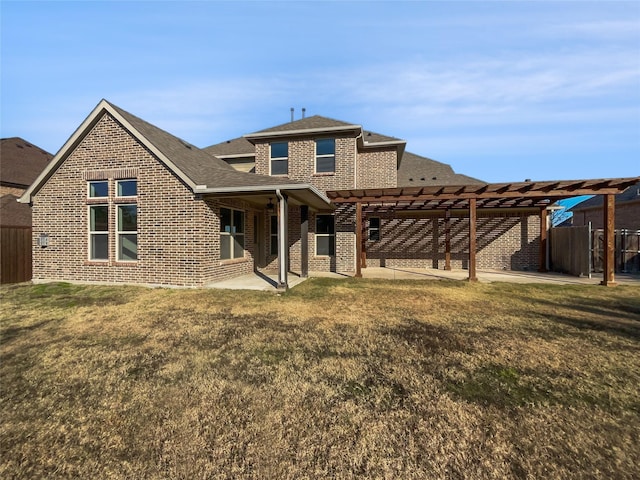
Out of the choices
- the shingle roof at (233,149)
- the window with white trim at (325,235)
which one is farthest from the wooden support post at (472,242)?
the shingle roof at (233,149)

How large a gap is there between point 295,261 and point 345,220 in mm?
2999

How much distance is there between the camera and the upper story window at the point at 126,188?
966 centimetres

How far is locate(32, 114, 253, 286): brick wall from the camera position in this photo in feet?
29.8

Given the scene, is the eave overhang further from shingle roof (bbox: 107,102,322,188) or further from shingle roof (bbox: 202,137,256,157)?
shingle roof (bbox: 202,137,256,157)

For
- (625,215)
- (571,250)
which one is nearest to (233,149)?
(571,250)

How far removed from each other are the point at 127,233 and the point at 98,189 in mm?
1943

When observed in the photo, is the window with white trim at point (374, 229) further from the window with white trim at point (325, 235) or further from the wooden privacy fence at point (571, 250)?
the wooden privacy fence at point (571, 250)

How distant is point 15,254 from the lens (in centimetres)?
1048

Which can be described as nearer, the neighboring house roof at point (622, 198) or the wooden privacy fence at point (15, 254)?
the wooden privacy fence at point (15, 254)

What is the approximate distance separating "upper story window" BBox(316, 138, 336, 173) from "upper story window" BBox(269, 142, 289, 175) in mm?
1494

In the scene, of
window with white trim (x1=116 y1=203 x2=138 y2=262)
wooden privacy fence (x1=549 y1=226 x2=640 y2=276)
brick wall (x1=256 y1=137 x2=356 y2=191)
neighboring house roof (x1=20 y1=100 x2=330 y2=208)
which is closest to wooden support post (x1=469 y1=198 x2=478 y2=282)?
wooden privacy fence (x1=549 y1=226 x2=640 y2=276)

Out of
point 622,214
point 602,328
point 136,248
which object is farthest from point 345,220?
point 622,214

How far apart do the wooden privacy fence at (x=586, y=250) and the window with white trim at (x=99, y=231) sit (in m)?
17.3

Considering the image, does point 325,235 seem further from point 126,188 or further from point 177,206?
point 126,188
